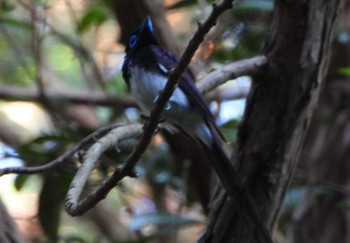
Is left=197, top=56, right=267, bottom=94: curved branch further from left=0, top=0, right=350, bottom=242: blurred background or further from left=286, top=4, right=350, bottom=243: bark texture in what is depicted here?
left=286, top=4, right=350, bottom=243: bark texture

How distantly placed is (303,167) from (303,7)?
139 centimetres

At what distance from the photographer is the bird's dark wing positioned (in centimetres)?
267

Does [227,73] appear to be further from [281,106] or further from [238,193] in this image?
[238,193]

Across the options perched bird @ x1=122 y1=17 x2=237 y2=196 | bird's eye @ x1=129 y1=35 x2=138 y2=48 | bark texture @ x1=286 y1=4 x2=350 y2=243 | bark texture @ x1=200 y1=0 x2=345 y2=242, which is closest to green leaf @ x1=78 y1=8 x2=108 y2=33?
bird's eye @ x1=129 y1=35 x2=138 y2=48

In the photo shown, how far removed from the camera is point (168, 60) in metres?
2.89

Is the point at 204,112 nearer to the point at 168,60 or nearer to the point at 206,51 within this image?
the point at 168,60

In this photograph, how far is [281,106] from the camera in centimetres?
271

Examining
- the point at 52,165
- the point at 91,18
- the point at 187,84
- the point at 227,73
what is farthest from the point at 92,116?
the point at 52,165

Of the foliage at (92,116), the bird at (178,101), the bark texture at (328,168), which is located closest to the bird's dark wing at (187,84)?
the bird at (178,101)

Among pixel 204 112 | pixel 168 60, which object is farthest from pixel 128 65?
pixel 204 112

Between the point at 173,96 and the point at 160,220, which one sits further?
the point at 160,220

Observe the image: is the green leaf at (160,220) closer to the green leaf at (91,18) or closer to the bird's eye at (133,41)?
the bird's eye at (133,41)

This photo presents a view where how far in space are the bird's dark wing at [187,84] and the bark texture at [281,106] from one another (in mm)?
121

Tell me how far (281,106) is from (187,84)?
321 millimetres
